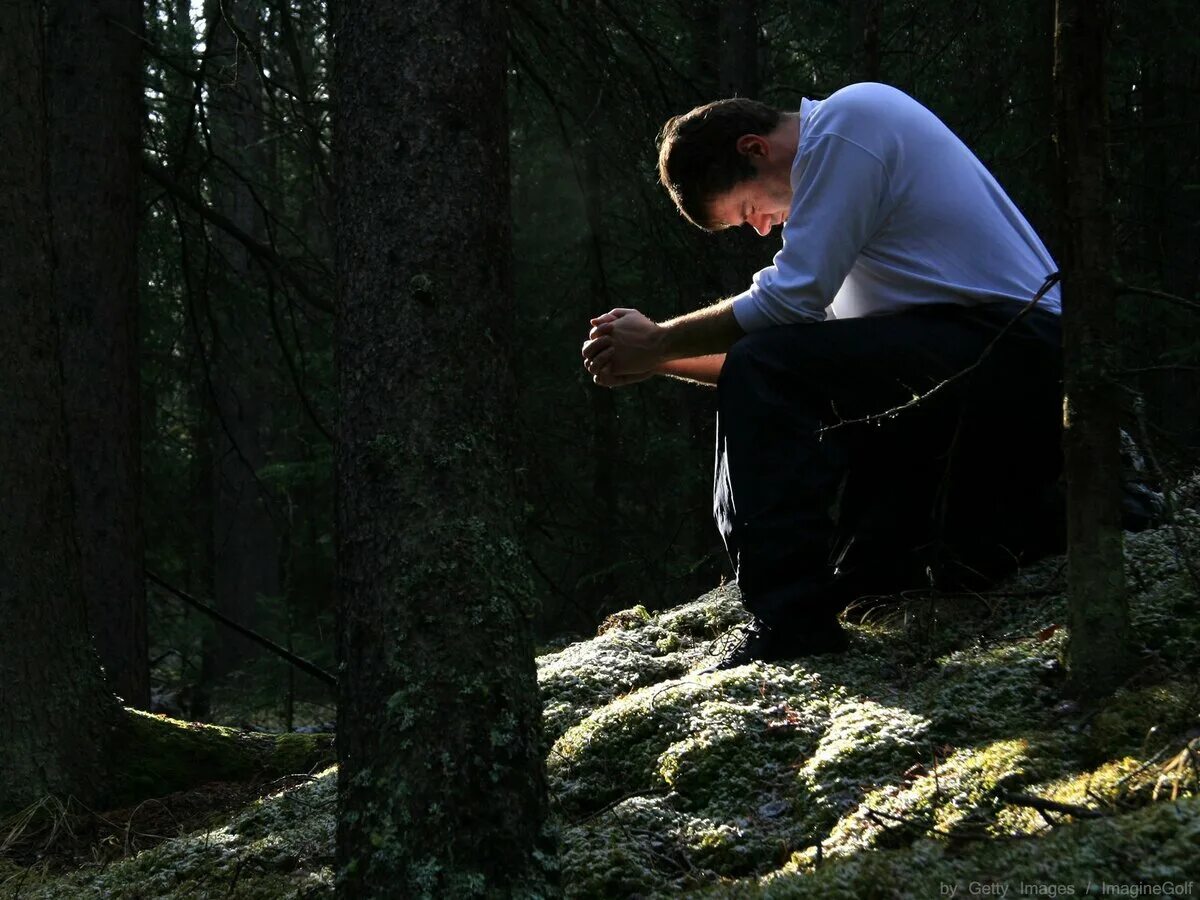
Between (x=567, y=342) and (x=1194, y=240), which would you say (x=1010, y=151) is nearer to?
(x=1194, y=240)

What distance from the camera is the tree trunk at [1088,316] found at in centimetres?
245

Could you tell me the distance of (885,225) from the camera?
357 centimetres

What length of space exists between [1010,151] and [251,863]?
879 cm

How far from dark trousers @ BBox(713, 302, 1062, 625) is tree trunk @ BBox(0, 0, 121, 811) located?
7.34 feet

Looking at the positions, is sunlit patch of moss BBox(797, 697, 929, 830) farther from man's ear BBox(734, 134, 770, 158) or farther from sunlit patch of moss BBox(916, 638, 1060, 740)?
man's ear BBox(734, 134, 770, 158)

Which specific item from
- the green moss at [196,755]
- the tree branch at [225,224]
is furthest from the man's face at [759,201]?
the tree branch at [225,224]

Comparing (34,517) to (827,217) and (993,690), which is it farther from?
(993,690)

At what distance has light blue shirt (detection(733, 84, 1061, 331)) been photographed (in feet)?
11.1

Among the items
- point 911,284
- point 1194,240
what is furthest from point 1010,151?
point 911,284

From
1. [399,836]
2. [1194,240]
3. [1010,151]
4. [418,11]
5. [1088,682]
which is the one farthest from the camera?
[1194,240]

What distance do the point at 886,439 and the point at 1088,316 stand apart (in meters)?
1.37

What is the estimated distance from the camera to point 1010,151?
961 cm

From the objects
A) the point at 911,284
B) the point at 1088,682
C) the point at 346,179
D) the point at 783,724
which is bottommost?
the point at 783,724

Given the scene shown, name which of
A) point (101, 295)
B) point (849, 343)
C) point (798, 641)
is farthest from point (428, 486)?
point (101, 295)
